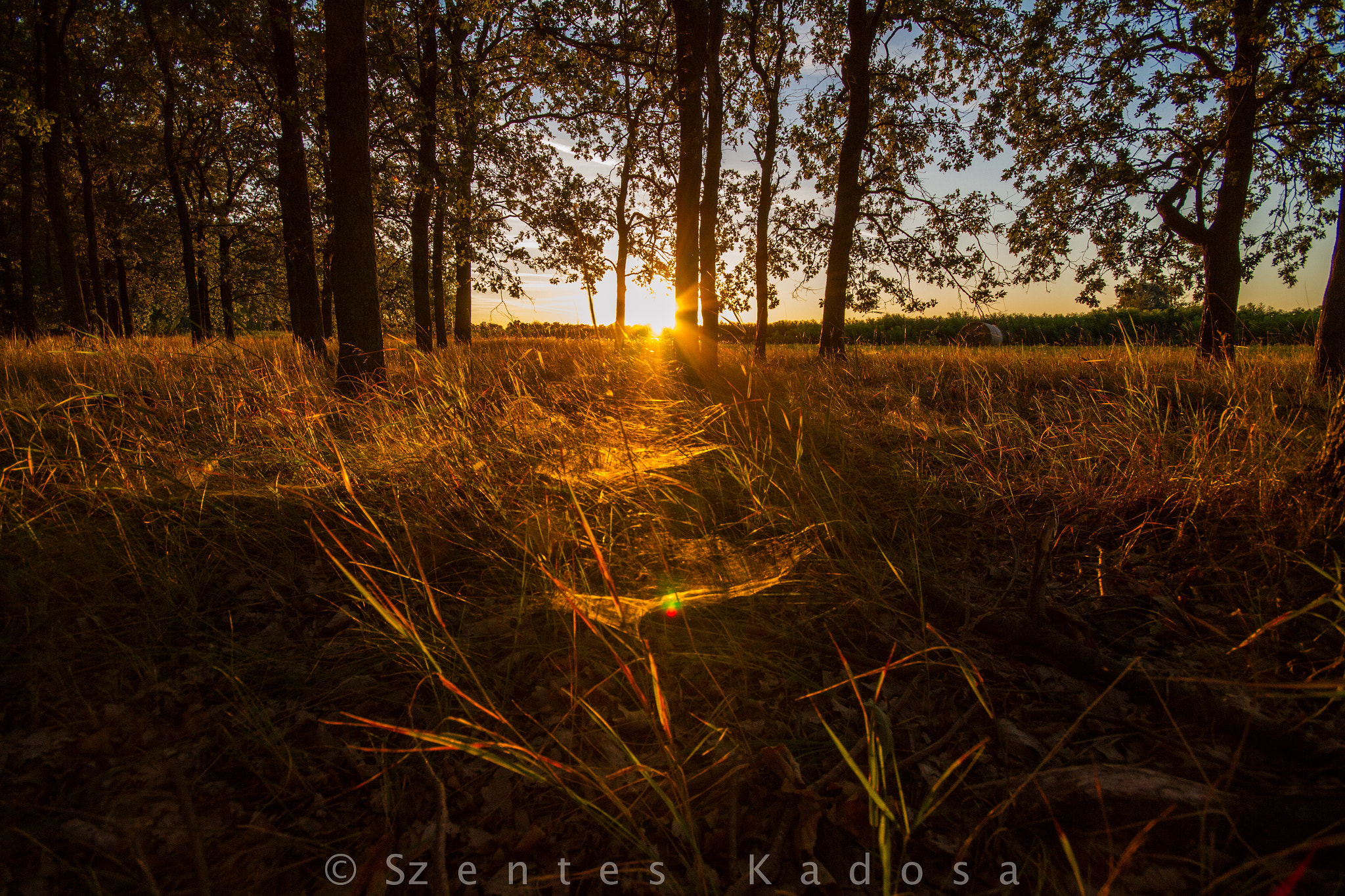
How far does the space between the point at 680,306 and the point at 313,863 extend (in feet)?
20.4

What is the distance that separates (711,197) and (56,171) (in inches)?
571

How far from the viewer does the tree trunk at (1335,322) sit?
4074 millimetres

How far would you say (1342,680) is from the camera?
41.6 inches

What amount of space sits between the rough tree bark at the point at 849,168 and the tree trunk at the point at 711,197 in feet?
9.08

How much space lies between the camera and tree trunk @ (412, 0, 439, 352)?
27.3 ft

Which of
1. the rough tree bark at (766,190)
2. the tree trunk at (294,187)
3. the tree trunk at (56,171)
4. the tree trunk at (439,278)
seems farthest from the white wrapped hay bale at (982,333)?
the tree trunk at (56,171)

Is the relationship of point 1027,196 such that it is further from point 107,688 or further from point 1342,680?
point 107,688

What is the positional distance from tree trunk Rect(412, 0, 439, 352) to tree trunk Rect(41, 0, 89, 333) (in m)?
6.71

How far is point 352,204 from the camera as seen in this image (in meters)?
5.00

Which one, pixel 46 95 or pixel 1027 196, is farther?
pixel 46 95

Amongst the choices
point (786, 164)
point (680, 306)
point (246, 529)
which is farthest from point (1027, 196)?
point (246, 529)

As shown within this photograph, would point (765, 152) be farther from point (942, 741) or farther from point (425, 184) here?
point (942, 741)

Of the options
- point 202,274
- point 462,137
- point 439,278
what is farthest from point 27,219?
point 462,137

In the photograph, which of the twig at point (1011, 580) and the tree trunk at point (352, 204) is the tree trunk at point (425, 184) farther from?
the twig at point (1011, 580)
